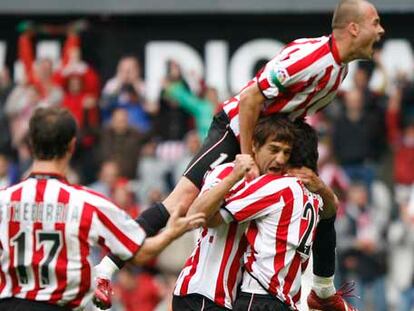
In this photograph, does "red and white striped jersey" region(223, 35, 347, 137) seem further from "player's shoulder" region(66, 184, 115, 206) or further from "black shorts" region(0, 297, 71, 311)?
"black shorts" region(0, 297, 71, 311)

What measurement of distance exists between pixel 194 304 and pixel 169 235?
3.13 ft

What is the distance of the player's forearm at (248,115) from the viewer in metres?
8.58

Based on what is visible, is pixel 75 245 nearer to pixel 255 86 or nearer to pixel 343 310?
pixel 255 86

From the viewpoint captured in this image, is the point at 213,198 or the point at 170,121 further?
the point at 170,121

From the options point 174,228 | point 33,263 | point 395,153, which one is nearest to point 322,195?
point 174,228

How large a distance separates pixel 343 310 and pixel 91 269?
218 cm

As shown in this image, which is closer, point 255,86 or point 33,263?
point 33,263

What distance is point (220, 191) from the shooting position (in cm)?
818

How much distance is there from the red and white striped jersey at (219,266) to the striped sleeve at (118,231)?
0.79 meters

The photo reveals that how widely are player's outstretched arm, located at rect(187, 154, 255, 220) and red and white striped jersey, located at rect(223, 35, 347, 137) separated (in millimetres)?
690

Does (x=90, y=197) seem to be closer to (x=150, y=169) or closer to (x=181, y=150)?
(x=150, y=169)

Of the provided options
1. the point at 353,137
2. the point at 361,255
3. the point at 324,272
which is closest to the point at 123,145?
the point at 353,137

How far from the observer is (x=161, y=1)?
19391 millimetres

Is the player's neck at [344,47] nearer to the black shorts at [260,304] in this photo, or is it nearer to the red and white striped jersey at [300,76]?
the red and white striped jersey at [300,76]
